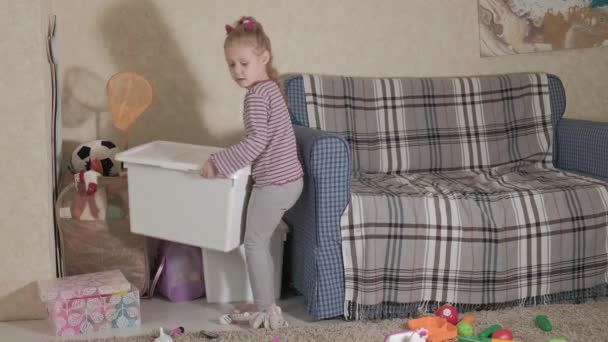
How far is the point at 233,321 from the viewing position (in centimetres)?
269

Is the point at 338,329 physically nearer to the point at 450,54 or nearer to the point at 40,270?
the point at 40,270

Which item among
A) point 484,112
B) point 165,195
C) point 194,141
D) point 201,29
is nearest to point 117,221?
point 165,195

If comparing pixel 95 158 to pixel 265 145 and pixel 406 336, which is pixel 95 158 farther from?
pixel 406 336

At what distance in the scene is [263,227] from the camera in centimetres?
266

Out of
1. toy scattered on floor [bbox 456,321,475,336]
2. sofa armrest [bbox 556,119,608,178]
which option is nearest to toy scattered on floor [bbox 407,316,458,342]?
toy scattered on floor [bbox 456,321,475,336]

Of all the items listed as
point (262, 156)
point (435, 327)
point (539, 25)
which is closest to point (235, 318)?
point (262, 156)

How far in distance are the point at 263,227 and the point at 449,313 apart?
0.68 meters

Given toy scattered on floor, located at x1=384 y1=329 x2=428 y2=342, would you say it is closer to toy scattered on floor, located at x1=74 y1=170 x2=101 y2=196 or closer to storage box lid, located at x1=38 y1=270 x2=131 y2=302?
storage box lid, located at x1=38 y1=270 x2=131 y2=302

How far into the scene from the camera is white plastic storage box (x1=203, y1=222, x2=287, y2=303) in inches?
114

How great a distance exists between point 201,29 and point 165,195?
0.92 m

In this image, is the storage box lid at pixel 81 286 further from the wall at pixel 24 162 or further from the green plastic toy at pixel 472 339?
the green plastic toy at pixel 472 339

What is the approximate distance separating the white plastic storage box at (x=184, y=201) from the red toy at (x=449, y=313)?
2.37 ft

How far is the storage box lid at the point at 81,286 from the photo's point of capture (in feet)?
8.41

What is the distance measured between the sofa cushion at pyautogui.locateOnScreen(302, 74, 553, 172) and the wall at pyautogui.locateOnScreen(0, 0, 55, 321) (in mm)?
1026
